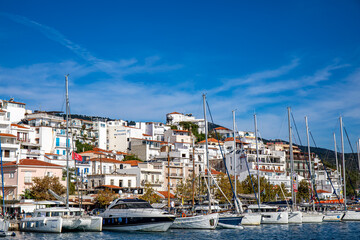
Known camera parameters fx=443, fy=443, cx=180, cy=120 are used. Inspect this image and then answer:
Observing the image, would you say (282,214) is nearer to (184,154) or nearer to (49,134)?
(184,154)

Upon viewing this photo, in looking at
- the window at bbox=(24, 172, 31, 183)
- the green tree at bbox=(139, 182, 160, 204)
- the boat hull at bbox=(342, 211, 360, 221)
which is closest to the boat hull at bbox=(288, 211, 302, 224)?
the boat hull at bbox=(342, 211, 360, 221)

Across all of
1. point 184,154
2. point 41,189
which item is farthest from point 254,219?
point 184,154

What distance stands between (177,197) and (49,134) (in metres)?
39.2

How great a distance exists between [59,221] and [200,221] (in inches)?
574

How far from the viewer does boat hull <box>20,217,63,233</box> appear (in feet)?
144

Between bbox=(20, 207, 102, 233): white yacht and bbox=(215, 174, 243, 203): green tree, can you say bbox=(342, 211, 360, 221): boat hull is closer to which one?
bbox=(215, 174, 243, 203): green tree

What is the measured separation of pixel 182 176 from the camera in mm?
86375

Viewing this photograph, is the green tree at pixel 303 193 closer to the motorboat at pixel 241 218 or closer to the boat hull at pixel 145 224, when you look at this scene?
the motorboat at pixel 241 218

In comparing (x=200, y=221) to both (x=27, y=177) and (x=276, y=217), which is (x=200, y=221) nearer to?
(x=276, y=217)

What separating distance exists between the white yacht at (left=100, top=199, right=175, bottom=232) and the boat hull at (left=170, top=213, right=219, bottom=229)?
10.2 feet

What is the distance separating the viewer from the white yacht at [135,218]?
4538 centimetres

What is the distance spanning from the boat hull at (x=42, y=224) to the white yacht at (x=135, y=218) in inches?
225

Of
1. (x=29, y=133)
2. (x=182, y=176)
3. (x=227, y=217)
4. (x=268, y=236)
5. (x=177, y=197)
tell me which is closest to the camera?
(x=268, y=236)

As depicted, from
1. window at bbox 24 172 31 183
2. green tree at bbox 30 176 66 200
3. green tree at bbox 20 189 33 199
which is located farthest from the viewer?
window at bbox 24 172 31 183
